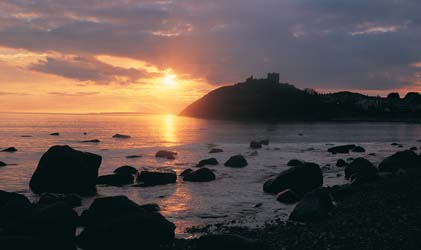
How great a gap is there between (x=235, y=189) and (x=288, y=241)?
12549mm

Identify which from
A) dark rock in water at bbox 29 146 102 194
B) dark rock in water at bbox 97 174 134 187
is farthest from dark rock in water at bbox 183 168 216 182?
dark rock in water at bbox 29 146 102 194

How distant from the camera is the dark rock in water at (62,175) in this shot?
995 inches

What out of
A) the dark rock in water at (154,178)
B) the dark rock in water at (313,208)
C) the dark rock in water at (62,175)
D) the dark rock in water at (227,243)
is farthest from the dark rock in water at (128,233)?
the dark rock in water at (154,178)

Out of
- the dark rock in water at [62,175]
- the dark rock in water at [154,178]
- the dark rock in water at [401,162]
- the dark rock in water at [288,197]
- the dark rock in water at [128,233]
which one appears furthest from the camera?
the dark rock in water at [401,162]

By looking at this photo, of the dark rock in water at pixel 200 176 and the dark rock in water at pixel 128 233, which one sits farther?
the dark rock in water at pixel 200 176

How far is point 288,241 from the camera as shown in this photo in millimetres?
13602

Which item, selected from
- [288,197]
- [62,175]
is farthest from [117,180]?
[288,197]

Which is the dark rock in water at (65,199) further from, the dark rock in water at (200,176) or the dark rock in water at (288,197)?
the dark rock in water at (288,197)

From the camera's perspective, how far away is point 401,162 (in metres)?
34.0

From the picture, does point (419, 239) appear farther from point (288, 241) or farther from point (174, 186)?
point (174, 186)

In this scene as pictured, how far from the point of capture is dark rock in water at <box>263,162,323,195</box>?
24438mm

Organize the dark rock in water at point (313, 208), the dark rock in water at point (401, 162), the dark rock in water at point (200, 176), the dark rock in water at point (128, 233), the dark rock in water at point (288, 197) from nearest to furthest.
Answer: the dark rock in water at point (128, 233)
the dark rock in water at point (313, 208)
the dark rock in water at point (288, 197)
the dark rock in water at point (200, 176)
the dark rock in water at point (401, 162)

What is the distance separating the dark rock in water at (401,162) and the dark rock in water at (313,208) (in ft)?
57.3

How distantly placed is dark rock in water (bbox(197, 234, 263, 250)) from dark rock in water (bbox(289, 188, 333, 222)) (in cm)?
455
